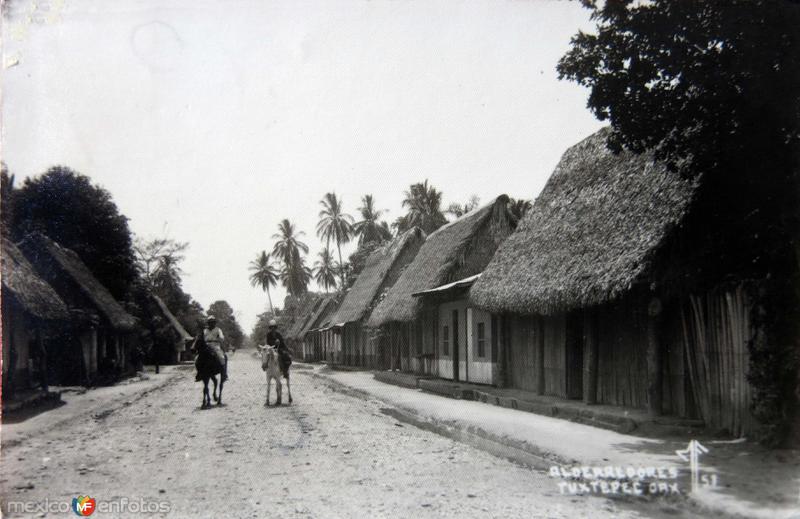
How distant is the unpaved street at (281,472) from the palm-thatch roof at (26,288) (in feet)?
12.0

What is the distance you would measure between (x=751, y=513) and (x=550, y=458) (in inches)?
104

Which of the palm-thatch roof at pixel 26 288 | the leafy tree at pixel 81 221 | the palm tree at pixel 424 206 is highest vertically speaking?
the palm tree at pixel 424 206

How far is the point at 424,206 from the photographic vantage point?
4809 centimetres

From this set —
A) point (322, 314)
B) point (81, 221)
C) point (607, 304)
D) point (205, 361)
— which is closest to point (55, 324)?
point (205, 361)

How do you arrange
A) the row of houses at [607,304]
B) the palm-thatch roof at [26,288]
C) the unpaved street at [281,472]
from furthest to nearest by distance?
the palm-thatch roof at [26,288]
the row of houses at [607,304]
the unpaved street at [281,472]

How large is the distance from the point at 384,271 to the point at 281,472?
23127 millimetres

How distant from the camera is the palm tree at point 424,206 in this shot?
1861 inches

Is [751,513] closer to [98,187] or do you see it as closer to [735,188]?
[735,188]

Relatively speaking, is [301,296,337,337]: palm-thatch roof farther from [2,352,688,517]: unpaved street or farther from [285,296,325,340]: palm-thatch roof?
[2,352,688,517]: unpaved street

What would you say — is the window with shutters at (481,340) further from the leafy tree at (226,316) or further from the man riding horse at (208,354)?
the leafy tree at (226,316)

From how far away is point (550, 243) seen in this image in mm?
12492

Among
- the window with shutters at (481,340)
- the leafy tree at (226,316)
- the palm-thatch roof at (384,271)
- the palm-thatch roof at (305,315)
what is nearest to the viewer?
the window with shutters at (481,340)

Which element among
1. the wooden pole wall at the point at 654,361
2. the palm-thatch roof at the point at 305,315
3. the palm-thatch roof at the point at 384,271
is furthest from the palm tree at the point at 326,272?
the wooden pole wall at the point at 654,361

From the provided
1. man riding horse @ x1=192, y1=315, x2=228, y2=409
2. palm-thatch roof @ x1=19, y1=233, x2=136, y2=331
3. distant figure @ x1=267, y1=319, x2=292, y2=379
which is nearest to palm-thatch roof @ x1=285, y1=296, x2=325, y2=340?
palm-thatch roof @ x1=19, y1=233, x2=136, y2=331
